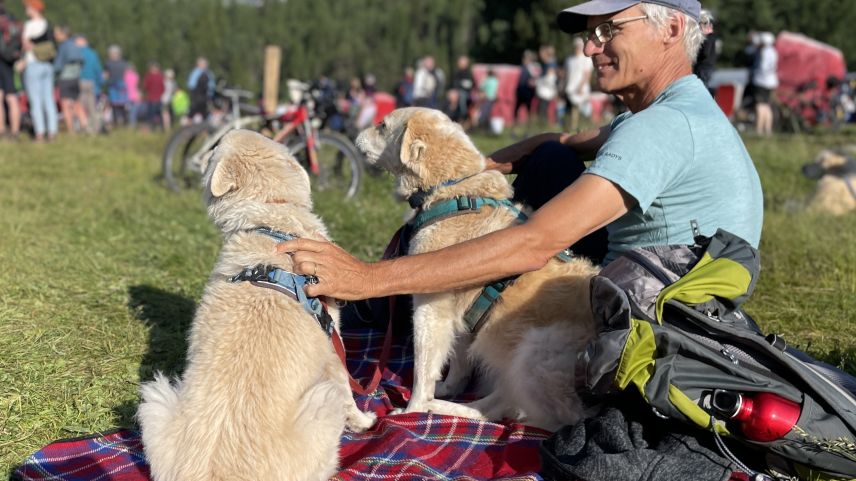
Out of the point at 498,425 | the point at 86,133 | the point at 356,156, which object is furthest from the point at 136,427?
the point at 86,133

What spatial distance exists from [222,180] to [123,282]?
2524 mm

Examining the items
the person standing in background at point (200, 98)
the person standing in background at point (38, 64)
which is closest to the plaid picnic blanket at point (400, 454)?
the person standing in background at point (38, 64)

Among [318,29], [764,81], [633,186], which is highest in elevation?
[633,186]

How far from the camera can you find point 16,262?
17.9 feet

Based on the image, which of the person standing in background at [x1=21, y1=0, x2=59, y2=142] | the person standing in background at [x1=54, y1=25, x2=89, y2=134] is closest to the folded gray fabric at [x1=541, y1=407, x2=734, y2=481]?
the person standing in background at [x1=21, y1=0, x2=59, y2=142]

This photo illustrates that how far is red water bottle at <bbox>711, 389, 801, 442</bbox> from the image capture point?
226cm

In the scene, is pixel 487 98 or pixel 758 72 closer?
pixel 758 72

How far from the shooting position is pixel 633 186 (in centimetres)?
258

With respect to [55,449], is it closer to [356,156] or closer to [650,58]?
[650,58]

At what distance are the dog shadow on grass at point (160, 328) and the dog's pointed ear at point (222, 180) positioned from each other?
1142 millimetres

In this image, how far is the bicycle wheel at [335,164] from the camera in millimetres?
9066

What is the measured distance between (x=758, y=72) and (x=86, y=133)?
16.1 m

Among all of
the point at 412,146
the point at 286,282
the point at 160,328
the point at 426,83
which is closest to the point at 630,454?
the point at 286,282

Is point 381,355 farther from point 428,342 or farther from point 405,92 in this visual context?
point 405,92
